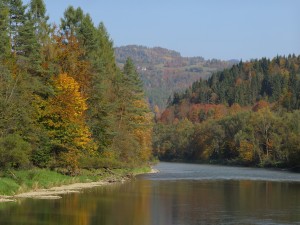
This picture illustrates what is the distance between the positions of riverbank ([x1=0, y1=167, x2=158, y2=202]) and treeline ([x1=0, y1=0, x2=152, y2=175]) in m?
1.50

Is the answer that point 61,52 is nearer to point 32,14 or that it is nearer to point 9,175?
point 32,14

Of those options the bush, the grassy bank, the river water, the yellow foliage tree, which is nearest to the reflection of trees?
the river water

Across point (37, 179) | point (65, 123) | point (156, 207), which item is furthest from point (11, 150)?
point (156, 207)

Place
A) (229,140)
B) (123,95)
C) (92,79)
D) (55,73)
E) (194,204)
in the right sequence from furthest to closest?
(229,140), (123,95), (92,79), (55,73), (194,204)

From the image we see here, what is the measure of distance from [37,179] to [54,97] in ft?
40.1

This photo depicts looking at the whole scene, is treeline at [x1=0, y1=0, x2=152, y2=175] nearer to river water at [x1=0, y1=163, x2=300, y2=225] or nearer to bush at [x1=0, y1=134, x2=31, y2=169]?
bush at [x1=0, y1=134, x2=31, y2=169]

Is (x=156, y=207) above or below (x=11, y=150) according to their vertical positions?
below

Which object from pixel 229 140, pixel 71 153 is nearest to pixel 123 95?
pixel 71 153

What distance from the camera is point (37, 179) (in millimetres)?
59938

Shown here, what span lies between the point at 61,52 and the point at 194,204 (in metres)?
32.7

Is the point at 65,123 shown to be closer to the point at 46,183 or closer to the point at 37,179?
the point at 46,183

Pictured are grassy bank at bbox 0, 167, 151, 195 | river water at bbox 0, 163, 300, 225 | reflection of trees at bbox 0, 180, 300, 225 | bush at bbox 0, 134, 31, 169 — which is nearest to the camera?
river water at bbox 0, 163, 300, 225

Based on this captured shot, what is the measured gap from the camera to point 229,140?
18100cm

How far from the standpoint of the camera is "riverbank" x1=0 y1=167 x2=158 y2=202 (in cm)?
5269
